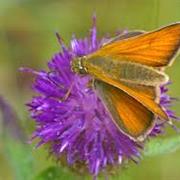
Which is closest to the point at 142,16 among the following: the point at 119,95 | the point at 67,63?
the point at 67,63

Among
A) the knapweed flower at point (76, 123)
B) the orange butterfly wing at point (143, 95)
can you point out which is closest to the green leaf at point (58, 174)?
the knapweed flower at point (76, 123)

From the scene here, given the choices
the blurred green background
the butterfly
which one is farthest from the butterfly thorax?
the blurred green background

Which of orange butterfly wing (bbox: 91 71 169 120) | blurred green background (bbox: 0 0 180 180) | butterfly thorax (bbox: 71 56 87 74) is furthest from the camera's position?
blurred green background (bbox: 0 0 180 180)

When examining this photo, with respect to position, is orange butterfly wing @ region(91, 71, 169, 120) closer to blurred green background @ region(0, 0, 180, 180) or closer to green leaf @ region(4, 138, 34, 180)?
green leaf @ region(4, 138, 34, 180)

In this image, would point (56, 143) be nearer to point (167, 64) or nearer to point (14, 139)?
point (14, 139)

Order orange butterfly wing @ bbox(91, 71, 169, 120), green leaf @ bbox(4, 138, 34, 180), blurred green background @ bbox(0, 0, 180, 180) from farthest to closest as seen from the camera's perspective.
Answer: blurred green background @ bbox(0, 0, 180, 180) < green leaf @ bbox(4, 138, 34, 180) < orange butterfly wing @ bbox(91, 71, 169, 120)

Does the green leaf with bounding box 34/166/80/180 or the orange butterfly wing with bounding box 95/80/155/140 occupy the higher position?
the orange butterfly wing with bounding box 95/80/155/140

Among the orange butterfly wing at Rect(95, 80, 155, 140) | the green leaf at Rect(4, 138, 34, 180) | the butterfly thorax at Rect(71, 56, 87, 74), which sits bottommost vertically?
the green leaf at Rect(4, 138, 34, 180)

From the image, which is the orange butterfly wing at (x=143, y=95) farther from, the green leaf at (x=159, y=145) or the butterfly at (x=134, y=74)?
A: the green leaf at (x=159, y=145)
